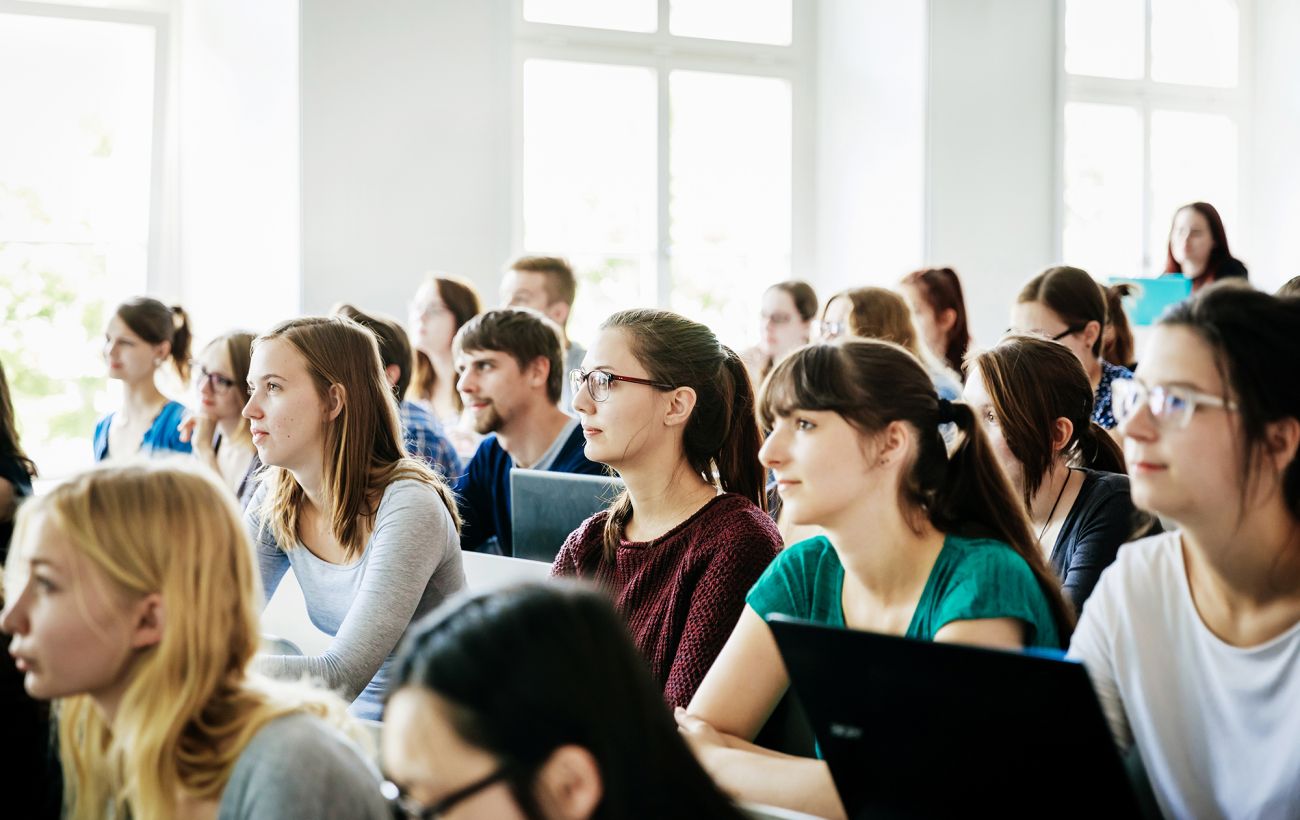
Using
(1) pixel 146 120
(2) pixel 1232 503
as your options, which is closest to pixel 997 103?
(1) pixel 146 120

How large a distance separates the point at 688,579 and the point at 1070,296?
6.99ft

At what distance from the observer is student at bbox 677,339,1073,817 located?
1.80 metres

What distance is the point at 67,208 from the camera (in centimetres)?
566

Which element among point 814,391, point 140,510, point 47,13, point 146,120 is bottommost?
point 140,510

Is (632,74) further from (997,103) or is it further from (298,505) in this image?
(298,505)

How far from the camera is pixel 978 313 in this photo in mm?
6746

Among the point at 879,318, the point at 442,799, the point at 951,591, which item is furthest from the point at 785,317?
the point at 442,799

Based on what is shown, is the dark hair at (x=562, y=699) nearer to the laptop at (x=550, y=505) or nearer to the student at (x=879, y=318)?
the laptop at (x=550, y=505)

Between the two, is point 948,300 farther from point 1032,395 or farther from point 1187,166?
point 1187,166

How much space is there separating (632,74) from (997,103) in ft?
6.04

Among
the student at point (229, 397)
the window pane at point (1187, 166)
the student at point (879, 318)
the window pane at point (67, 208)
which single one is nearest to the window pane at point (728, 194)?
the window pane at point (1187, 166)

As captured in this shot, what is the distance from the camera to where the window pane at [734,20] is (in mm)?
6562

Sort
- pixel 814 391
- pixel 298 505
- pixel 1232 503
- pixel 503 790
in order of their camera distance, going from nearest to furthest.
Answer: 1. pixel 503 790
2. pixel 1232 503
3. pixel 814 391
4. pixel 298 505

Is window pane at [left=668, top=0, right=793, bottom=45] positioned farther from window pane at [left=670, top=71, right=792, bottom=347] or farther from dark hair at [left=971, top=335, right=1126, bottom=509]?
dark hair at [left=971, top=335, right=1126, bottom=509]
